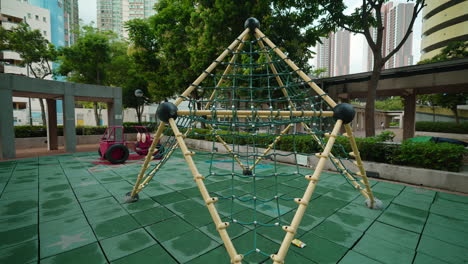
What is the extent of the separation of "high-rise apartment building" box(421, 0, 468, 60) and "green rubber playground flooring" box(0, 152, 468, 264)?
44951 mm

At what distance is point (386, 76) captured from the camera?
36.8 ft

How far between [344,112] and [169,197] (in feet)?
11.6

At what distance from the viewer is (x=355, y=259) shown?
2338mm

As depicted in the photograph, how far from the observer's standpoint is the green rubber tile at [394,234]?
2674mm

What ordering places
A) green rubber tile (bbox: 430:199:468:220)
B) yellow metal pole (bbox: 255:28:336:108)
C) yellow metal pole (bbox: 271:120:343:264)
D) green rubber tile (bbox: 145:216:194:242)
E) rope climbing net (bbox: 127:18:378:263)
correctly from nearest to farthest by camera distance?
yellow metal pole (bbox: 271:120:343:264) < rope climbing net (bbox: 127:18:378:263) < green rubber tile (bbox: 145:216:194:242) < yellow metal pole (bbox: 255:28:336:108) < green rubber tile (bbox: 430:199:468:220)

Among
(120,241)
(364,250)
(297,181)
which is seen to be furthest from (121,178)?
(364,250)

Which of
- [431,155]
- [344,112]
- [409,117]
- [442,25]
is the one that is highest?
[442,25]

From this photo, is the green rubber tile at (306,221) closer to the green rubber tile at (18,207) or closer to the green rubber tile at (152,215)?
the green rubber tile at (152,215)

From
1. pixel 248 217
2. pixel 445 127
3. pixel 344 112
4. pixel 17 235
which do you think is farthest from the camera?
pixel 445 127

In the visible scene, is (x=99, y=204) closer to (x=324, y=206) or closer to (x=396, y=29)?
(x=324, y=206)

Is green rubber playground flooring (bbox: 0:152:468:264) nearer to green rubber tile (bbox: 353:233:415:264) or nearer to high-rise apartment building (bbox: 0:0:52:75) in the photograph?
green rubber tile (bbox: 353:233:415:264)

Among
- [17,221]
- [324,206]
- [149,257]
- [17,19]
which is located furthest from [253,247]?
[17,19]

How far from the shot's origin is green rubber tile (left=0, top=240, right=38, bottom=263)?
2.31 m

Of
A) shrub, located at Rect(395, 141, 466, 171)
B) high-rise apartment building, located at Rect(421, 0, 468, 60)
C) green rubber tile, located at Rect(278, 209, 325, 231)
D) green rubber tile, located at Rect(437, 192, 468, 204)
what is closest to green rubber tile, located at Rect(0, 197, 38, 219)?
green rubber tile, located at Rect(278, 209, 325, 231)
